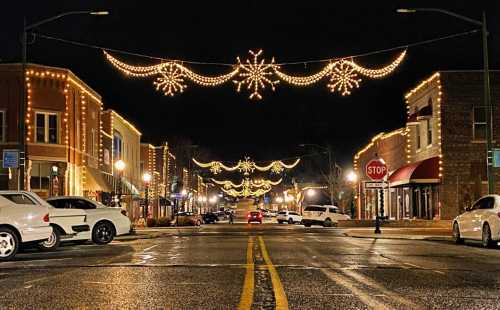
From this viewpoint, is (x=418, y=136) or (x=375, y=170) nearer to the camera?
(x=375, y=170)

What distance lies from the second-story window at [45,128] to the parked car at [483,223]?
75.9ft

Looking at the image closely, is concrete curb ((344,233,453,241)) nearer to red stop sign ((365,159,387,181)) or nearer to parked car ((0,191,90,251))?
red stop sign ((365,159,387,181))

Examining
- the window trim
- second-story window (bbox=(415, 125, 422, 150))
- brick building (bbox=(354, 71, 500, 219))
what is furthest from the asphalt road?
second-story window (bbox=(415, 125, 422, 150))

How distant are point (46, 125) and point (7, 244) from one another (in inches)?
860

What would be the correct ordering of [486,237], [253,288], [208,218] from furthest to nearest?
1. [208,218]
2. [486,237]
3. [253,288]

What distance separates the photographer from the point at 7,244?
731 inches

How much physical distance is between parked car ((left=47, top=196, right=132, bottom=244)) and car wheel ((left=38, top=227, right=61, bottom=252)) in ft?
5.67

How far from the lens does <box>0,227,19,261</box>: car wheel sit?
728 inches

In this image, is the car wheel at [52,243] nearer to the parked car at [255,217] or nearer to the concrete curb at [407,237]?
the concrete curb at [407,237]

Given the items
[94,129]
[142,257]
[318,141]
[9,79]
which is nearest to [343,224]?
[94,129]

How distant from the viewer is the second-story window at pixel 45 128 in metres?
39.2

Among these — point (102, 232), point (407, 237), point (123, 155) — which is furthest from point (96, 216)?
point (123, 155)

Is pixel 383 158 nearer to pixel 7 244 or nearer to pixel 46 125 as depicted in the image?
pixel 46 125

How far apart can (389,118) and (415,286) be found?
6757cm
